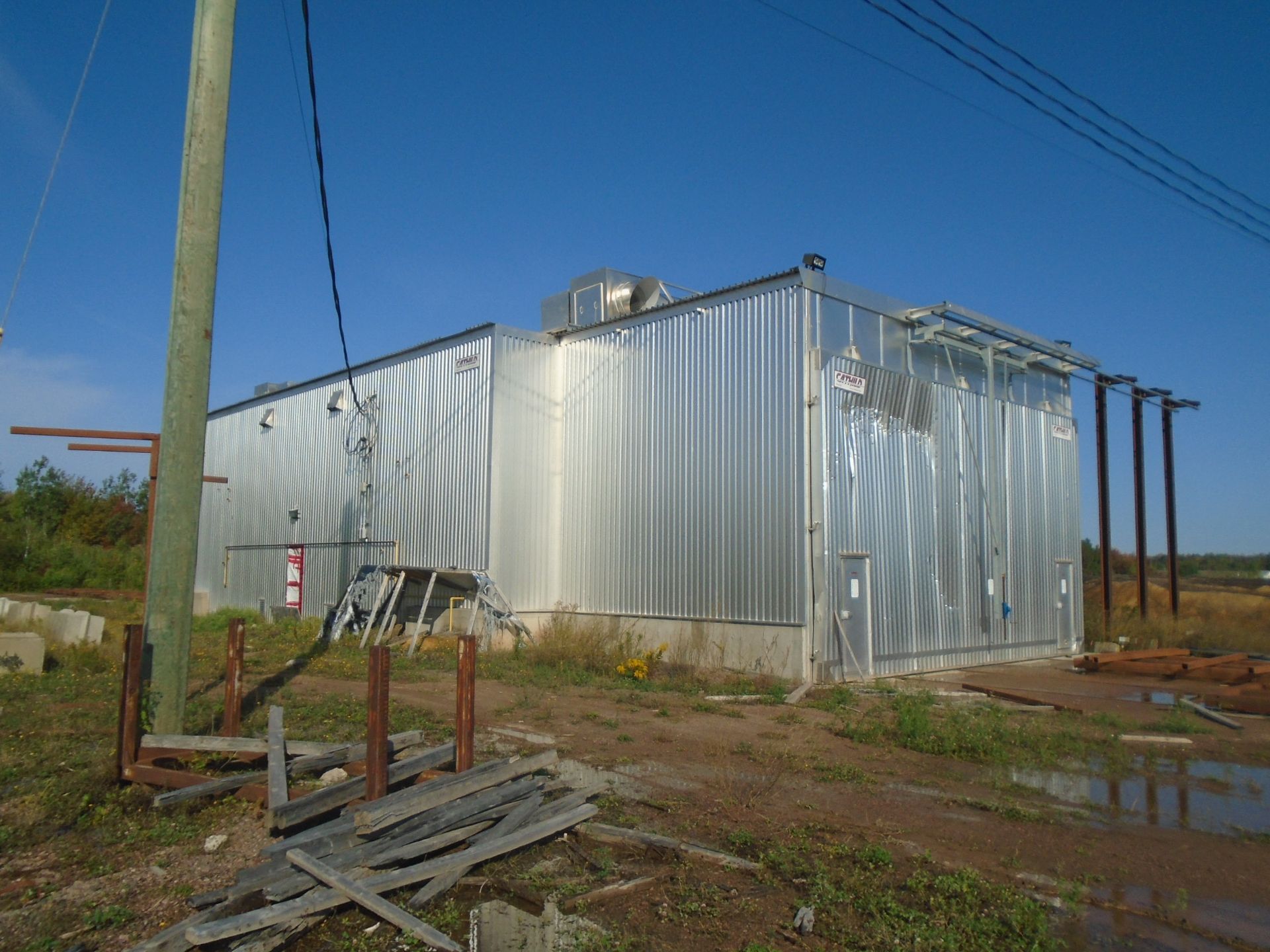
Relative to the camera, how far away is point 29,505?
52.0 meters

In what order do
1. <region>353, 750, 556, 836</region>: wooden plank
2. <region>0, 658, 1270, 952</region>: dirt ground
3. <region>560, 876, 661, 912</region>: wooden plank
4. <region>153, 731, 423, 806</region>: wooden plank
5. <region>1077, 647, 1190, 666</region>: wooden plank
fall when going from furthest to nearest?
<region>1077, 647, 1190, 666</region>: wooden plank → <region>153, 731, 423, 806</region>: wooden plank → <region>353, 750, 556, 836</region>: wooden plank → <region>560, 876, 661, 912</region>: wooden plank → <region>0, 658, 1270, 952</region>: dirt ground

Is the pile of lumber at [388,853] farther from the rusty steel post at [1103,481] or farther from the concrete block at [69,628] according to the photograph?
the rusty steel post at [1103,481]

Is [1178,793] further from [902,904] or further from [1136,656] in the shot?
[1136,656]

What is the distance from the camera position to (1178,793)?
902 centimetres

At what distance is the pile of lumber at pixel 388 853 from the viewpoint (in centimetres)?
498

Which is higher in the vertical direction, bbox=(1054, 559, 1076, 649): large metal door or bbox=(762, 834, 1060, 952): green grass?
bbox=(1054, 559, 1076, 649): large metal door

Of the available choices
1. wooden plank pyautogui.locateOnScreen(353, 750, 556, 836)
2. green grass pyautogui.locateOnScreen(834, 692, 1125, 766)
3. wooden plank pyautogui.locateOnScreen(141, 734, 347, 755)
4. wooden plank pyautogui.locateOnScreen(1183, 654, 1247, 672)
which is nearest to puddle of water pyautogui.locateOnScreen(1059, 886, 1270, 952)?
wooden plank pyautogui.locateOnScreen(353, 750, 556, 836)

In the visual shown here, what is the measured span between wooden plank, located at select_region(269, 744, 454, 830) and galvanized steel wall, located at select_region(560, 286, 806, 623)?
10.3 meters

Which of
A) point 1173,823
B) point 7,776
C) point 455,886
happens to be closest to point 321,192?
point 7,776

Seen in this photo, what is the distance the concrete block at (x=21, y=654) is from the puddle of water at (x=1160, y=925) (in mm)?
13972

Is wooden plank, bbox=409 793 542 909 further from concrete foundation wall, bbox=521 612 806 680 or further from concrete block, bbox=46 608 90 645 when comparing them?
concrete block, bbox=46 608 90 645

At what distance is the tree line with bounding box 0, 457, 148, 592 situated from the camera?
3841 centimetres

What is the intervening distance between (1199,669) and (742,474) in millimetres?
10270

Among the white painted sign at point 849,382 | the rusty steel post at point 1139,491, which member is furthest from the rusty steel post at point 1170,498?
the white painted sign at point 849,382
